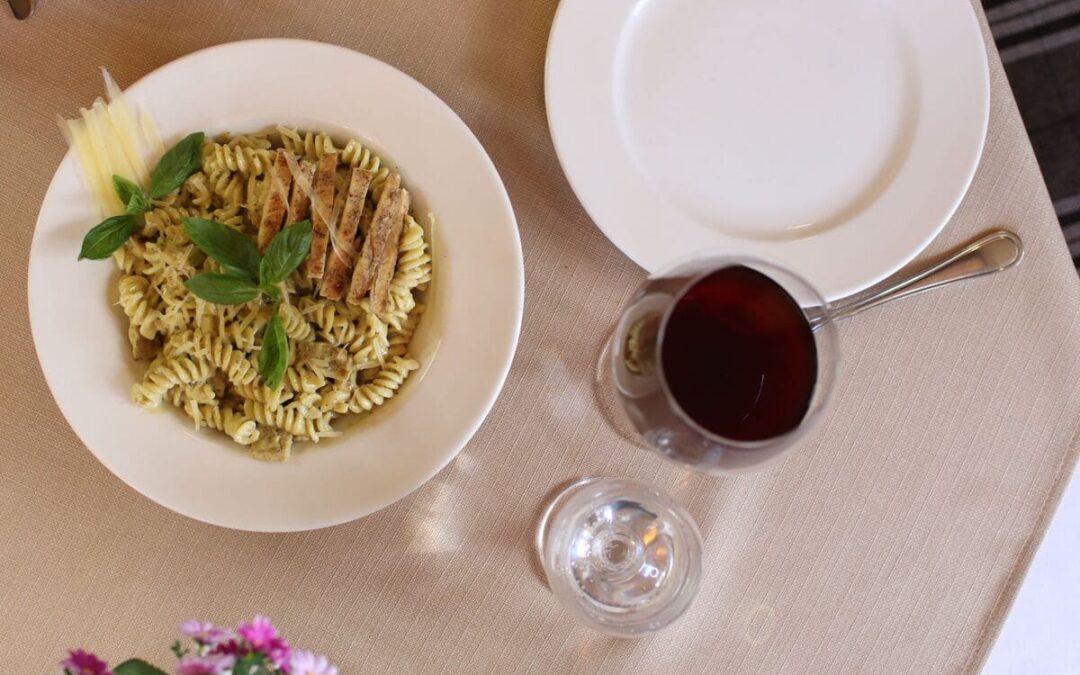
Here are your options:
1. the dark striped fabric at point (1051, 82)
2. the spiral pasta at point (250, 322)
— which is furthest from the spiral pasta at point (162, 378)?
the dark striped fabric at point (1051, 82)

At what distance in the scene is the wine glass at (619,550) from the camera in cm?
128

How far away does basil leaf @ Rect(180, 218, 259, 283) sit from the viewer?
110 cm

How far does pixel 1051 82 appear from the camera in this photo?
5.82 ft

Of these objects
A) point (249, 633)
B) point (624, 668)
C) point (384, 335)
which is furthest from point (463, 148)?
point (624, 668)

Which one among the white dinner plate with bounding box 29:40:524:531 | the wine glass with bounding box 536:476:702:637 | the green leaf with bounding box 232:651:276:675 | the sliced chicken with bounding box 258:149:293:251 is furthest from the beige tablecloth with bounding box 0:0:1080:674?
the green leaf with bounding box 232:651:276:675

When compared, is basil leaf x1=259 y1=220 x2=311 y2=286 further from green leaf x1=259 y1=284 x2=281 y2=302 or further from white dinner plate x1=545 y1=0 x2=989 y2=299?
white dinner plate x1=545 y1=0 x2=989 y2=299

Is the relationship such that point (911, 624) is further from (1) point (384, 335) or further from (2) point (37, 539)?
(2) point (37, 539)

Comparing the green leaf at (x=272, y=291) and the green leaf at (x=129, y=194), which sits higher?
the green leaf at (x=129, y=194)

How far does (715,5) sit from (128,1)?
33.8 inches

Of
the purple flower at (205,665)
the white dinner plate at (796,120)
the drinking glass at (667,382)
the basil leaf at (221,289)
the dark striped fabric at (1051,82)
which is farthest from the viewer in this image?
the dark striped fabric at (1051,82)

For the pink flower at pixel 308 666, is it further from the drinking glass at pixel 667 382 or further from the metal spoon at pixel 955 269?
the metal spoon at pixel 955 269

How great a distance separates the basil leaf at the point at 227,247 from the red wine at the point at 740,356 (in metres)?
0.54

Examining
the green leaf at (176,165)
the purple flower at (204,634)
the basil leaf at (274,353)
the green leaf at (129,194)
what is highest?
the green leaf at (176,165)

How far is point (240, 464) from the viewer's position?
1.15 m
